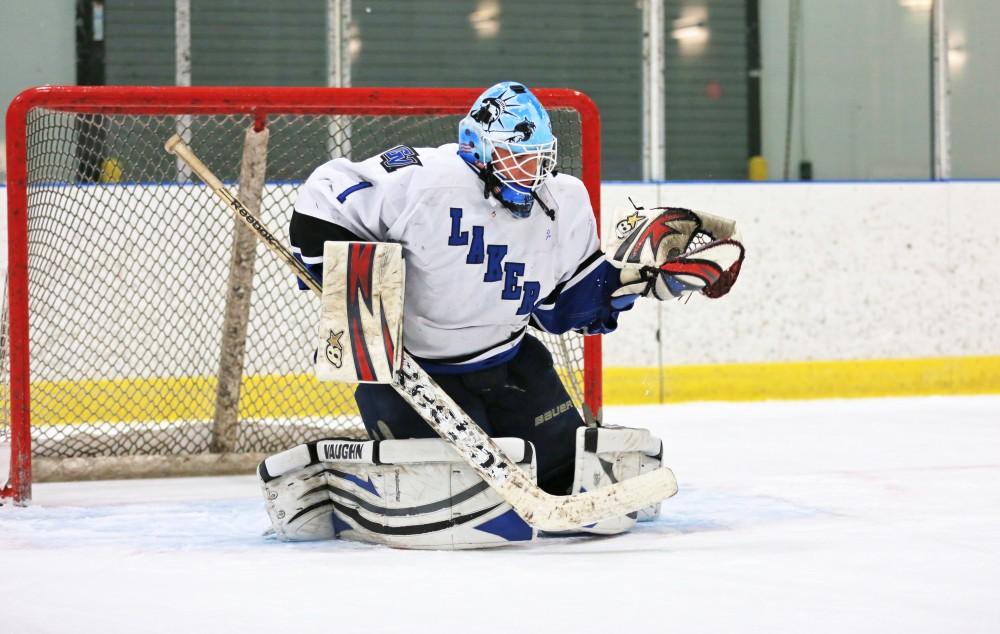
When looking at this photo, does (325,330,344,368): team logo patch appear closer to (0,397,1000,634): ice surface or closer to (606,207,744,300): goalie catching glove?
(0,397,1000,634): ice surface

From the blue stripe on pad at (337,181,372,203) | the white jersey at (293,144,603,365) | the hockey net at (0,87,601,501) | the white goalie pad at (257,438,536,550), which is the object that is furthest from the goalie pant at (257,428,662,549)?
the blue stripe on pad at (337,181,372,203)

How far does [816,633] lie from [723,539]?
2.55ft

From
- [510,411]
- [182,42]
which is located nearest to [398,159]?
[510,411]

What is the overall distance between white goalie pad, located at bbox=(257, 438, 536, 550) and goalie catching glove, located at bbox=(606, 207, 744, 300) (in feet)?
1.56

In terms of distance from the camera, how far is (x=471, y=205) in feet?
8.82

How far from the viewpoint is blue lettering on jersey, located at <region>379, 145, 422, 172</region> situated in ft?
8.88

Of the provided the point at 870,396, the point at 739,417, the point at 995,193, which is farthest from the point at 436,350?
the point at 995,193

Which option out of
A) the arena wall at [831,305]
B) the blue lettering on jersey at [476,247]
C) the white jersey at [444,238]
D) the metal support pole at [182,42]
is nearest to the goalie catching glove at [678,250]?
the white jersey at [444,238]

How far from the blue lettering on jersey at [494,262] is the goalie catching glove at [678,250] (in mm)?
200

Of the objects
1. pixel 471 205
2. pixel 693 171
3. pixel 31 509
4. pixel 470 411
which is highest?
pixel 693 171

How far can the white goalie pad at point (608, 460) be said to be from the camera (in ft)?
8.89

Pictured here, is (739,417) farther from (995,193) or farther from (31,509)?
(31,509)

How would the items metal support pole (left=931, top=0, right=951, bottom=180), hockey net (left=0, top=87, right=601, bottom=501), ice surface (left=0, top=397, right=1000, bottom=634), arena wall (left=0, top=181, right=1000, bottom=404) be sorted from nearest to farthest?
ice surface (left=0, top=397, right=1000, bottom=634) → hockey net (left=0, top=87, right=601, bottom=501) → arena wall (left=0, top=181, right=1000, bottom=404) → metal support pole (left=931, top=0, right=951, bottom=180)

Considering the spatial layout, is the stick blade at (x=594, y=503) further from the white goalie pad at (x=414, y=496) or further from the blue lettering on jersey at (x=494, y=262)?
the blue lettering on jersey at (x=494, y=262)
